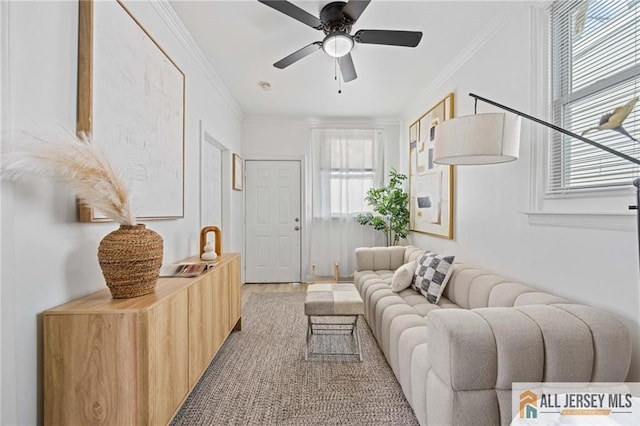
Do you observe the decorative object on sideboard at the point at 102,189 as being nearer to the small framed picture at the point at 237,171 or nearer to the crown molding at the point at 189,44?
the crown molding at the point at 189,44

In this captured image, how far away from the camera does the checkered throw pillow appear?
2457 mm

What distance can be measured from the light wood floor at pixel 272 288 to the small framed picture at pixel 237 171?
4.83 feet

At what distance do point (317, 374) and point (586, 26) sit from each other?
8.69ft

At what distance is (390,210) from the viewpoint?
4430 millimetres

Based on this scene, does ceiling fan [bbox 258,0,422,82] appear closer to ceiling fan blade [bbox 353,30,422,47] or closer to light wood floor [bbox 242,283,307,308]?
ceiling fan blade [bbox 353,30,422,47]

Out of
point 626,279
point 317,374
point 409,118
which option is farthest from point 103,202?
point 409,118

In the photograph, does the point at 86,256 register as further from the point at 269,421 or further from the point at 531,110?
the point at 531,110

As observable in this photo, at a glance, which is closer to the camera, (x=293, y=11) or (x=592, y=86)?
(x=592, y=86)

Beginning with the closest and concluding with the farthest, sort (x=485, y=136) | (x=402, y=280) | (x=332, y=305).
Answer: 1. (x=485, y=136)
2. (x=332, y=305)
3. (x=402, y=280)

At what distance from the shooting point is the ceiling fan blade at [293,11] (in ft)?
5.86

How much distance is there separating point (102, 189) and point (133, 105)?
738 millimetres

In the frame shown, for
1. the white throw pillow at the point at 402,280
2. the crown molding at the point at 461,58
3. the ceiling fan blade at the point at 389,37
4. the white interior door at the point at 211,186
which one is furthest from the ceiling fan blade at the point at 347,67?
the white throw pillow at the point at 402,280

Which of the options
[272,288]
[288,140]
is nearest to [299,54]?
[288,140]

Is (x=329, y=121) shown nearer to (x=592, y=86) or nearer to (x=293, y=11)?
(x=293, y=11)
